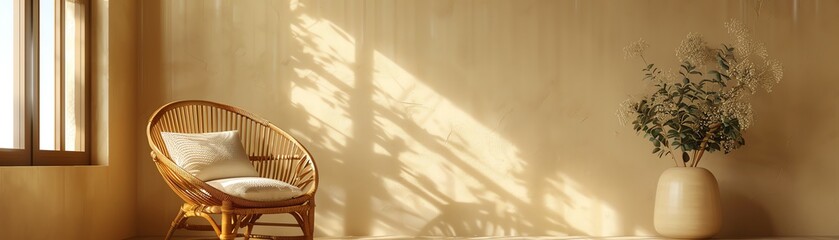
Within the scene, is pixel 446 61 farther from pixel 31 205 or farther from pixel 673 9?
pixel 31 205

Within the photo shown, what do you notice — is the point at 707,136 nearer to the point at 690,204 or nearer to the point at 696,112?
the point at 696,112

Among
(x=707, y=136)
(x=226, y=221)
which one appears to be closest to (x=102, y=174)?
(x=226, y=221)

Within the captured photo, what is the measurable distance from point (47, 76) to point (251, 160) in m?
1.08

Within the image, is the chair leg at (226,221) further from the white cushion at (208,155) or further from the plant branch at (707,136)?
the plant branch at (707,136)

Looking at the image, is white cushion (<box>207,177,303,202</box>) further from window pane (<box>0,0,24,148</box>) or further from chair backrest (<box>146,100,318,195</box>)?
window pane (<box>0,0,24,148</box>)

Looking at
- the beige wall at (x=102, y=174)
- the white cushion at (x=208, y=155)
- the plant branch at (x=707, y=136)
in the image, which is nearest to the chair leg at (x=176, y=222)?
the white cushion at (x=208, y=155)

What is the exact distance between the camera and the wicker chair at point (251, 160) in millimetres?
3756

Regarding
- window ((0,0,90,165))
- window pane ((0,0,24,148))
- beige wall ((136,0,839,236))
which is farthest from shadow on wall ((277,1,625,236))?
window pane ((0,0,24,148))

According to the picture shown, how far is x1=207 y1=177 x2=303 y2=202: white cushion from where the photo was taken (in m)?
3.78

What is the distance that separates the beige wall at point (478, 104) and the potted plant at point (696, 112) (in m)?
0.10

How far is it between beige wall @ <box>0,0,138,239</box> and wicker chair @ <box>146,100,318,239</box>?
363 mm

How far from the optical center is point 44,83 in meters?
4.29

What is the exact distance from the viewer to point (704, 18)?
16.2 feet

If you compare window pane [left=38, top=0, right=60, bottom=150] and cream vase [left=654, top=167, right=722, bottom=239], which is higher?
window pane [left=38, top=0, right=60, bottom=150]
